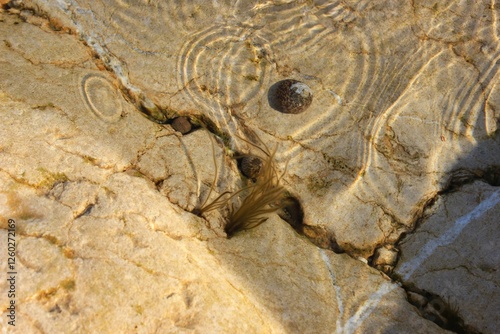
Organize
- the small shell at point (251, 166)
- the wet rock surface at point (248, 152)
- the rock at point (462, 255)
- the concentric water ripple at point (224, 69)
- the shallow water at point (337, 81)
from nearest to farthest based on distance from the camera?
the wet rock surface at point (248, 152), the rock at point (462, 255), the small shell at point (251, 166), the shallow water at point (337, 81), the concentric water ripple at point (224, 69)

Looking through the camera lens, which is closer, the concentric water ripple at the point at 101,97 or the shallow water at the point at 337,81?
the concentric water ripple at the point at 101,97

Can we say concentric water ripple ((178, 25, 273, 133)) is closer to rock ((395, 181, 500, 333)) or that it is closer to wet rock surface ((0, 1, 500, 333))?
wet rock surface ((0, 1, 500, 333))

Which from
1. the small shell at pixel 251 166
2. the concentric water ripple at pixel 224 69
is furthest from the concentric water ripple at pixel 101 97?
the small shell at pixel 251 166

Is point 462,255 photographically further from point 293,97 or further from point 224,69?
point 224,69

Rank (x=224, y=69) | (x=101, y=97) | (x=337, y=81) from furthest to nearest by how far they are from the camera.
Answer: (x=337, y=81) < (x=224, y=69) < (x=101, y=97)

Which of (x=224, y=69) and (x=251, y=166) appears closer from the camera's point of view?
(x=251, y=166)

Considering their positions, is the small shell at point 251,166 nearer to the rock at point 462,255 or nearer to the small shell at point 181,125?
the small shell at point 181,125

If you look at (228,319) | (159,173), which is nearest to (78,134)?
(159,173)

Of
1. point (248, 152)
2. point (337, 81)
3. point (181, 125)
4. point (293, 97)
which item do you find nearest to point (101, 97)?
point (181, 125)

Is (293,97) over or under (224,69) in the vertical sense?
over
